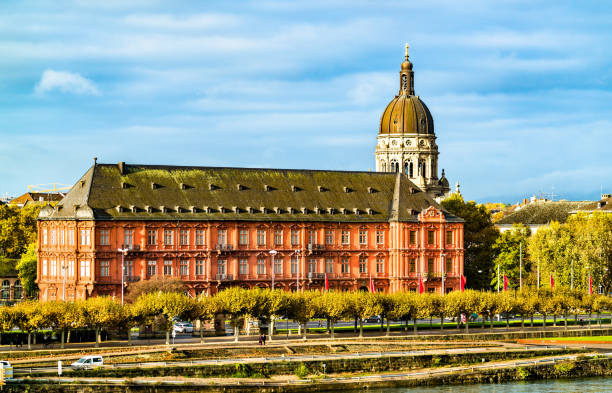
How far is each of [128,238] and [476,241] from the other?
178 ft

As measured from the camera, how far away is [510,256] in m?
166

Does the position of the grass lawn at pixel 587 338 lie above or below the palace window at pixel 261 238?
below

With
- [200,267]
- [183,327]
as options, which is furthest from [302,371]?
[200,267]

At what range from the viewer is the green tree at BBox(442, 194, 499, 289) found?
541 feet

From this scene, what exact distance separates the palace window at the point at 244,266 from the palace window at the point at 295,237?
22.7 ft

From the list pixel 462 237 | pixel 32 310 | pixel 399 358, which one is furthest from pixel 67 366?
pixel 462 237

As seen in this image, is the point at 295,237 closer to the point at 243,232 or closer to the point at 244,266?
the point at 243,232

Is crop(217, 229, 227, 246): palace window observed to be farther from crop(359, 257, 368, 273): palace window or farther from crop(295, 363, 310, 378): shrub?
crop(295, 363, 310, 378): shrub

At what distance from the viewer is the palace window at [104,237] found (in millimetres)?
138250

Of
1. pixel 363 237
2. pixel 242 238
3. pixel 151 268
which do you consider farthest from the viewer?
pixel 363 237

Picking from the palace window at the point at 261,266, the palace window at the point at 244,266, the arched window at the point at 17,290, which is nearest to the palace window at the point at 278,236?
the palace window at the point at 261,266

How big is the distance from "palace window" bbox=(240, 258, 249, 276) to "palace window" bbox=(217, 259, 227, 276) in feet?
7.03

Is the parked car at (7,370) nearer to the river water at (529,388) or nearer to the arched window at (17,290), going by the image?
the river water at (529,388)

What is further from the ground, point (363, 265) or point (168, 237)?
point (168, 237)
